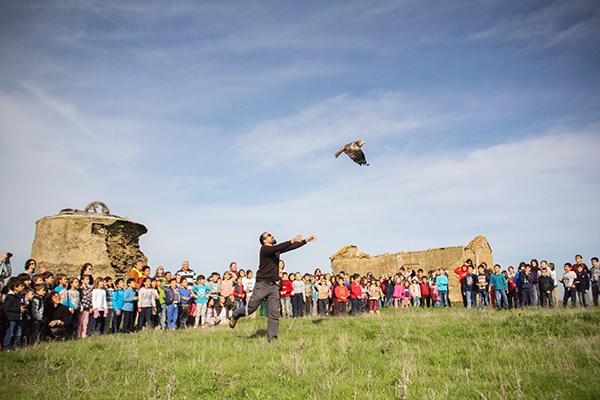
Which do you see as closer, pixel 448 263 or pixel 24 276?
pixel 24 276

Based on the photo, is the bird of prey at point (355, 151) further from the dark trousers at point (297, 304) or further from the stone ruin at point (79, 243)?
the stone ruin at point (79, 243)

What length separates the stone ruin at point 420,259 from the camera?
22.7 metres

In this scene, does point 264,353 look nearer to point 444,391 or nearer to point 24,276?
point 444,391

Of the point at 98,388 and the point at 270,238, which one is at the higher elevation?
the point at 270,238

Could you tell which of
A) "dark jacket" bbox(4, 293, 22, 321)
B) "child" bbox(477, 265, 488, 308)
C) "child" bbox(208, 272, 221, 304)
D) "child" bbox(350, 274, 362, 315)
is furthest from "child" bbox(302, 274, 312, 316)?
"dark jacket" bbox(4, 293, 22, 321)

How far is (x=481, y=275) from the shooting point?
16141 mm

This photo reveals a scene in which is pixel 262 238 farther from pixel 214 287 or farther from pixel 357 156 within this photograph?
pixel 214 287

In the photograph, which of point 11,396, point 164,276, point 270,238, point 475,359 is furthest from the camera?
point 164,276

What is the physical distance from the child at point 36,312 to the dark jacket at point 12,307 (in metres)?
0.48

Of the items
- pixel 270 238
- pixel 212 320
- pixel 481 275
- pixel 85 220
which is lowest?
pixel 212 320

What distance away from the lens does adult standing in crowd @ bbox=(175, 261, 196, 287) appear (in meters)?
15.5

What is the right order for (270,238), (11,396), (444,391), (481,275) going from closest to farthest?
(444,391), (11,396), (270,238), (481,275)

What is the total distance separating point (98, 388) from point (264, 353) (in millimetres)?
2700

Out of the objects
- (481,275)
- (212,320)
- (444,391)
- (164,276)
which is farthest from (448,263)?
(444,391)
